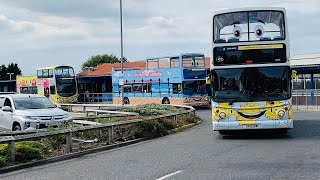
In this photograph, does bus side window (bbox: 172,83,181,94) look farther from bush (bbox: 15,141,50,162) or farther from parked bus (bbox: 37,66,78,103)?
bush (bbox: 15,141,50,162)

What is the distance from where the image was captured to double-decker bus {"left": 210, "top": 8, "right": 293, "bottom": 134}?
15.3m

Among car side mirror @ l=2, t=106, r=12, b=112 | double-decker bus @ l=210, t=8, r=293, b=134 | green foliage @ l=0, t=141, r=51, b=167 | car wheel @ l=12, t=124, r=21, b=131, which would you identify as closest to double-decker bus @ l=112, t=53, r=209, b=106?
car wheel @ l=12, t=124, r=21, b=131

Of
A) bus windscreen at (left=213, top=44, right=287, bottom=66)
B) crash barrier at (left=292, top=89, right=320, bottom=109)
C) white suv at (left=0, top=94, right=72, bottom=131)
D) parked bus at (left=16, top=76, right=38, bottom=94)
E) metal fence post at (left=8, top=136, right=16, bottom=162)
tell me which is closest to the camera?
metal fence post at (left=8, top=136, right=16, bottom=162)

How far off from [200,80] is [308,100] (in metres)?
8.95

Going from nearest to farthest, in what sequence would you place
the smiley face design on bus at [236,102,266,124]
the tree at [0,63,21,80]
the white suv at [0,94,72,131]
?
1. the smiley face design on bus at [236,102,266,124]
2. the white suv at [0,94,72,131]
3. the tree at [0,63,21,80]

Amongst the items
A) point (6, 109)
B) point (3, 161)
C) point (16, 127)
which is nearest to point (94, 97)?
point (16, 127)

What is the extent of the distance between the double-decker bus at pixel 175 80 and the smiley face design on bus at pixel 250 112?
2186 cm

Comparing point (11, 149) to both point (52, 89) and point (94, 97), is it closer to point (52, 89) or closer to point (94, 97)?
point (52, 89)

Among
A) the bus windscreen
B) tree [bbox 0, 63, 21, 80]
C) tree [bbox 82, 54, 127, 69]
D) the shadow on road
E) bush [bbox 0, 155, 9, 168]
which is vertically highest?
tree [bbox 82, 54, 127, 69]

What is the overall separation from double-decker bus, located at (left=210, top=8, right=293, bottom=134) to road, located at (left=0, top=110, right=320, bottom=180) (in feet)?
2.65

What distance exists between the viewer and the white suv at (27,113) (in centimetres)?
1644

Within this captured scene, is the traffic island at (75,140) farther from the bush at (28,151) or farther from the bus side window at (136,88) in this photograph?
the bus side window at (136,88)

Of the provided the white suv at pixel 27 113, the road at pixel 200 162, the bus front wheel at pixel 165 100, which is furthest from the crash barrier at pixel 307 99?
the white suv at pixel 27 113

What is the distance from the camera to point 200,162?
1088cm
